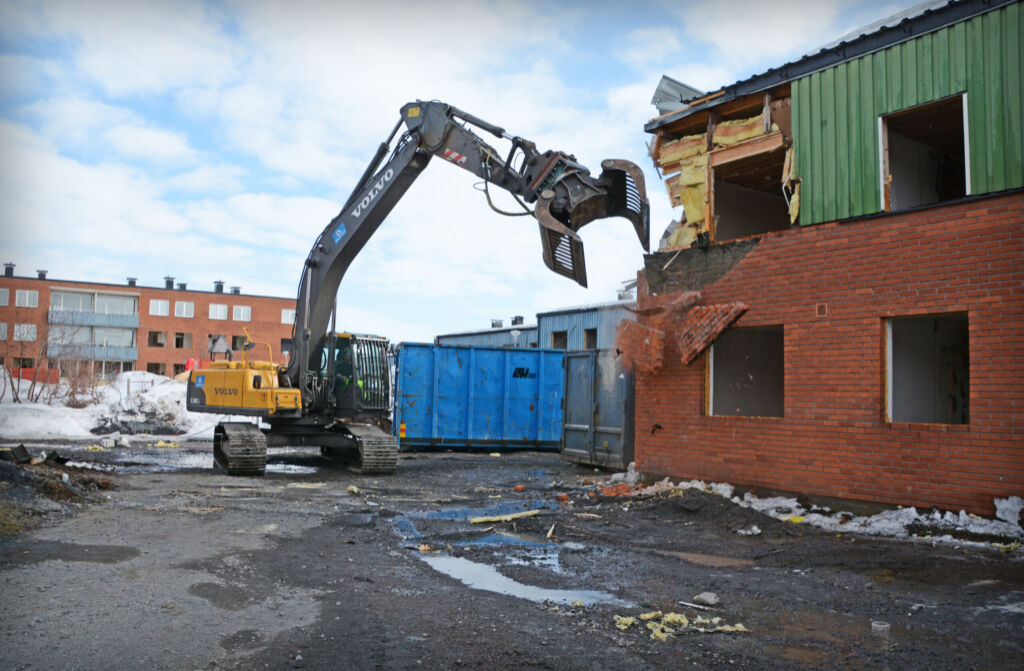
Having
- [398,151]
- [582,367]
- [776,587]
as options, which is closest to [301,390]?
[398,151]

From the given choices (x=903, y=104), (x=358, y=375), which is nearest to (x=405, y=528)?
(x=358, y=375)

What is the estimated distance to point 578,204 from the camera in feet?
32.7

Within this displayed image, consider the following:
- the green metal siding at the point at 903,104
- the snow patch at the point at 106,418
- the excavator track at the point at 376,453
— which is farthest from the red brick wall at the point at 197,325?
the green metal siding at the point at 903,104

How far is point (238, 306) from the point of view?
6319cm

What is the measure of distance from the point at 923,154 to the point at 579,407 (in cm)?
865

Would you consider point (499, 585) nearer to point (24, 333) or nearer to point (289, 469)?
point (289, 469)

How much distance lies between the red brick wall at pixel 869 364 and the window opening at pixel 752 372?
2.16m

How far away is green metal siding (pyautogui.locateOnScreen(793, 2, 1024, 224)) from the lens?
25.7 feet

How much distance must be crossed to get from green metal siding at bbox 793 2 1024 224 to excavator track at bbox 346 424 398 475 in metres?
8.48

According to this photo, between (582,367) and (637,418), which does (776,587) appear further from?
(582,367)

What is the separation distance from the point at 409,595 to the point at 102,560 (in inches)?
113

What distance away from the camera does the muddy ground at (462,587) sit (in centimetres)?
437

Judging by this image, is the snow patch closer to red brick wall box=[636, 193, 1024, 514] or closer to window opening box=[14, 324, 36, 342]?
window opening box=[14, 324, 36, 342]

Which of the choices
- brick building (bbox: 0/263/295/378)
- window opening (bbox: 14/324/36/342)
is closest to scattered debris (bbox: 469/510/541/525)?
window opening (bbox: 14/324/36/342)
